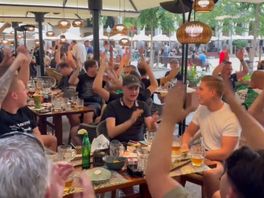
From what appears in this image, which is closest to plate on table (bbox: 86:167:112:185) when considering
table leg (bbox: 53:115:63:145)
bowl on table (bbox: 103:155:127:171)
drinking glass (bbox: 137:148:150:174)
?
bowl on table (bbox: 103:155:127:171)

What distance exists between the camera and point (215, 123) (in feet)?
10.6

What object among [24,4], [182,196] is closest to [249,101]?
[182,196]

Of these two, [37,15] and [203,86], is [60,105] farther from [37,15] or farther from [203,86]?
[37,15]

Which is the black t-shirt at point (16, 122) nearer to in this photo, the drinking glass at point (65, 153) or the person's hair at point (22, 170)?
the drinking glass at point (65, 153)

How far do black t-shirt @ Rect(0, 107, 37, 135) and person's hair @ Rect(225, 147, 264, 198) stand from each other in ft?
7.57

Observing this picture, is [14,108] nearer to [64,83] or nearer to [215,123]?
[215,123]

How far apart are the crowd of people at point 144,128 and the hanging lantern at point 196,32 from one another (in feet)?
1.43

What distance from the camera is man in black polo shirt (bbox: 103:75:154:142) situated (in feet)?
11.9

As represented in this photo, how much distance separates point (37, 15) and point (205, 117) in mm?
10880

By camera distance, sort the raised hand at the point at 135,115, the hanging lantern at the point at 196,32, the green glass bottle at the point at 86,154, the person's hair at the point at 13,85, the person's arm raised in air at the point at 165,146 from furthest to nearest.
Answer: the hanging lantern at the point at 196,32 → the raised hand at the point at 135,115 → the person's hair at the point at 13,85 → the green glass bottle at the point at 86,154 → the person's arm raised in air at the point at 165,146

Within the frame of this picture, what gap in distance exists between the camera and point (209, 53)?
23859 mm

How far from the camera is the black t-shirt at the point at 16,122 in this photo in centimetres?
306

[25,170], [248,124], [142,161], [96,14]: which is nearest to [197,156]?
[142,161]

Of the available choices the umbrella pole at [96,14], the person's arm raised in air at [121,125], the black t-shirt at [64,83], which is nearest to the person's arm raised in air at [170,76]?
the umbrella pole at [96,14]
